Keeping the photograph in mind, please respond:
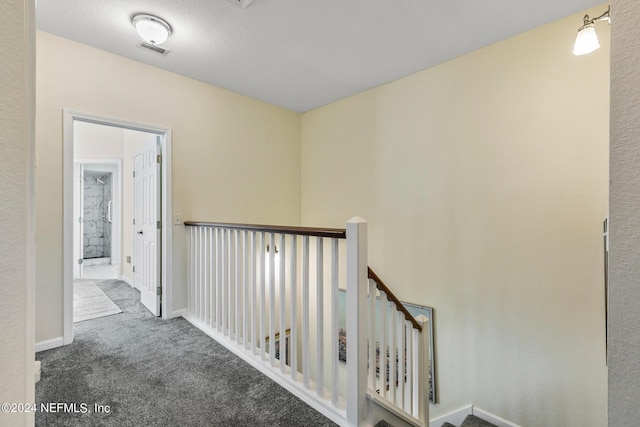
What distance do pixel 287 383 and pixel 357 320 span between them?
2.41ft

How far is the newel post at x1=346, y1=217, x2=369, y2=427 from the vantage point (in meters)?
1.47

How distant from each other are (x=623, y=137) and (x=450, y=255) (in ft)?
7.46

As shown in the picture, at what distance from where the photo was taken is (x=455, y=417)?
2.61 meters

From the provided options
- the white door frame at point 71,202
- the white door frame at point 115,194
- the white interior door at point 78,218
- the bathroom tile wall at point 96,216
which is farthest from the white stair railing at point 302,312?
the bathroom tile wall at point 96,216

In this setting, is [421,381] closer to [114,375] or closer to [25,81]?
[114,375]

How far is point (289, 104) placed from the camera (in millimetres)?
3902

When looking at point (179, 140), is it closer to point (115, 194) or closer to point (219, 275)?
point (219, 275)

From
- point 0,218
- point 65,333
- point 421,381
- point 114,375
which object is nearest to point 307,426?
point 421,381

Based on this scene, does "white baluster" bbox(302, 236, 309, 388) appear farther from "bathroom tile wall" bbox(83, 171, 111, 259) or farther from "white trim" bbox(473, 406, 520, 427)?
"bathroom tile wall" bbox(83, 171, 111, 259)

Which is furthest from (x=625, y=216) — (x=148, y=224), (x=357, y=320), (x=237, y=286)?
(x=148, y=224)

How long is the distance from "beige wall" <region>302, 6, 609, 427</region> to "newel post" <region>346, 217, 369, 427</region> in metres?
1.55

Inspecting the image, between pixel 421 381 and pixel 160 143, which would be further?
pixel 160 143

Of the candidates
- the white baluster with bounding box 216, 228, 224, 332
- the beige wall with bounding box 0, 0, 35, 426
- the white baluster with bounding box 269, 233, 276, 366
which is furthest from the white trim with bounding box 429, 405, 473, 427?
the beige wall with bounding box 0, 0, 35, 426

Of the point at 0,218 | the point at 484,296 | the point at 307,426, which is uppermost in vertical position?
the point at 0,218
